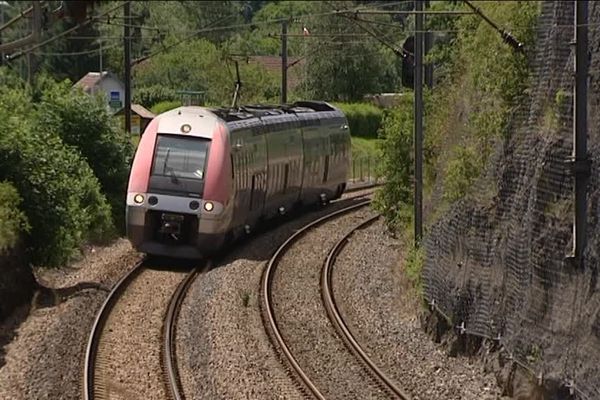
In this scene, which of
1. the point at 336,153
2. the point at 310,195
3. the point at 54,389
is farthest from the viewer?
the point at 336,153

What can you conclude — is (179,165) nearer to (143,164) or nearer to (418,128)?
(143,164)

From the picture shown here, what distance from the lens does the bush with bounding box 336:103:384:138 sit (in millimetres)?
56219

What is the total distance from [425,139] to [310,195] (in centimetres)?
1002

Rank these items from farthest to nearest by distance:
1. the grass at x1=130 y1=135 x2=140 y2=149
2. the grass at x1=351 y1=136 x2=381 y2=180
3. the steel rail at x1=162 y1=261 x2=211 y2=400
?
the grass at x1=351 y1=136 x2=381 y2=180 → the grass at x1=130 y1=135 x2=140 y2=149 → the steel rail at x1=162 y1=261 x2=211 y2=400

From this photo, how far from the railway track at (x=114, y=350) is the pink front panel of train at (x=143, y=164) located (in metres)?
2.16

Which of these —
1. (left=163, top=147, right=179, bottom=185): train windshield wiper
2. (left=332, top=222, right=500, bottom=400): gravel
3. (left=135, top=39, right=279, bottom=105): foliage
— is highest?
(left=135, top=39, right=279, bottom=105): foliage

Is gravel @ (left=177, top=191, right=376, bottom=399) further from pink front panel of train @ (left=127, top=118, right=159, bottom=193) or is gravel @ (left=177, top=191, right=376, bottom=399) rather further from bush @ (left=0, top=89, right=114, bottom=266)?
bush @ (left=0, top=89, right=114, bottom=266)

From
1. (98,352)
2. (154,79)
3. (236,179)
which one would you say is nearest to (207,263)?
(236,179)

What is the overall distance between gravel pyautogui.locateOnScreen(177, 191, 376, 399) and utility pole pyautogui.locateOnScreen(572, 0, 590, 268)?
396cm

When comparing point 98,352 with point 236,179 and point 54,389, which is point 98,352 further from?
point 236,179

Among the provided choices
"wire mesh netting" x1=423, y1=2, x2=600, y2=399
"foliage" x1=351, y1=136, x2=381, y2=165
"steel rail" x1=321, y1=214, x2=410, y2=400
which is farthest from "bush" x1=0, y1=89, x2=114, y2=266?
"foliage" x1=351, y1=136, x2=381, y2=165

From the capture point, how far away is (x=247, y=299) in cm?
1888

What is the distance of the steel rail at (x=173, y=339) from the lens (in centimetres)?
1368

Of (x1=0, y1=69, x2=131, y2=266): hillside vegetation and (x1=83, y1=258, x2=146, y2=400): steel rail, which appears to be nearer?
(x1=83, y1=258, x2=146, y2=400): steel rail
